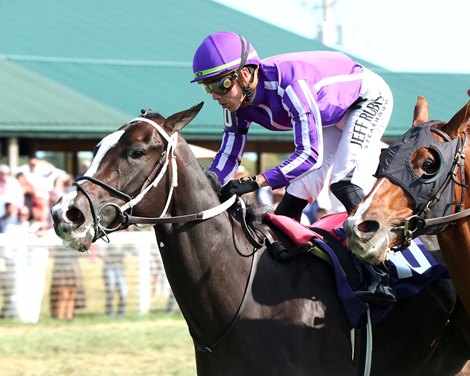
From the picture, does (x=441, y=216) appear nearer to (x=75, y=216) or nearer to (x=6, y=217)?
(x=75, y=216)

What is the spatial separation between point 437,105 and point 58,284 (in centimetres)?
1410

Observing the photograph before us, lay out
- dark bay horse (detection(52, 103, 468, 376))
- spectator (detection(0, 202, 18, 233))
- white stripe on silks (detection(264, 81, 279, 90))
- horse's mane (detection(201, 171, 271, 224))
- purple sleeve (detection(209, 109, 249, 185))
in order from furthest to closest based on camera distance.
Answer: spectator (detection(0, 202, 18, 233)), purple sleeve (detection(209, 109, 249, 185)), white stripe on silks (detection(264, 81, 279, 90)), horse's mane (detection(201, 171, 271, 224)), dark bay horse (detection(52, 103, 468, 376))

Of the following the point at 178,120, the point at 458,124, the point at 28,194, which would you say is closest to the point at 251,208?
the point at 178,120

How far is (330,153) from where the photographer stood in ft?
18.8

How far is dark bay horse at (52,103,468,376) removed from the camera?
4.69 metres

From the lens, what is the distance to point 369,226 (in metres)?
4.26

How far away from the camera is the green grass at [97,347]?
8.56 meters

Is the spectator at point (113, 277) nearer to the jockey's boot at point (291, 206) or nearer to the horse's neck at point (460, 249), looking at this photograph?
the jockey's boot at point (291, 206)

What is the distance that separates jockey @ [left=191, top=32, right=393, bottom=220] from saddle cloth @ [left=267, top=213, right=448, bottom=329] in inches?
9.3

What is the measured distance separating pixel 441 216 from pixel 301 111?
3.44 ft

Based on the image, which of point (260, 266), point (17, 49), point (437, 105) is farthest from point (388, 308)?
point (437, 105)

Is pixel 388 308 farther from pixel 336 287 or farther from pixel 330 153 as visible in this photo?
pixel 330 153

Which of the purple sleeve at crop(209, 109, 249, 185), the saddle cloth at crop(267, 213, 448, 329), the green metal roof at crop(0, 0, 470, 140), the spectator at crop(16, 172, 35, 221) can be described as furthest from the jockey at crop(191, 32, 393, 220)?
the green metal roof at crop(0, 0, 470, 140)

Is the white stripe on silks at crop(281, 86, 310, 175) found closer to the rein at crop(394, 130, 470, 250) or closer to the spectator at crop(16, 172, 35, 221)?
the rein at crop(394, 130, 470, 250)
